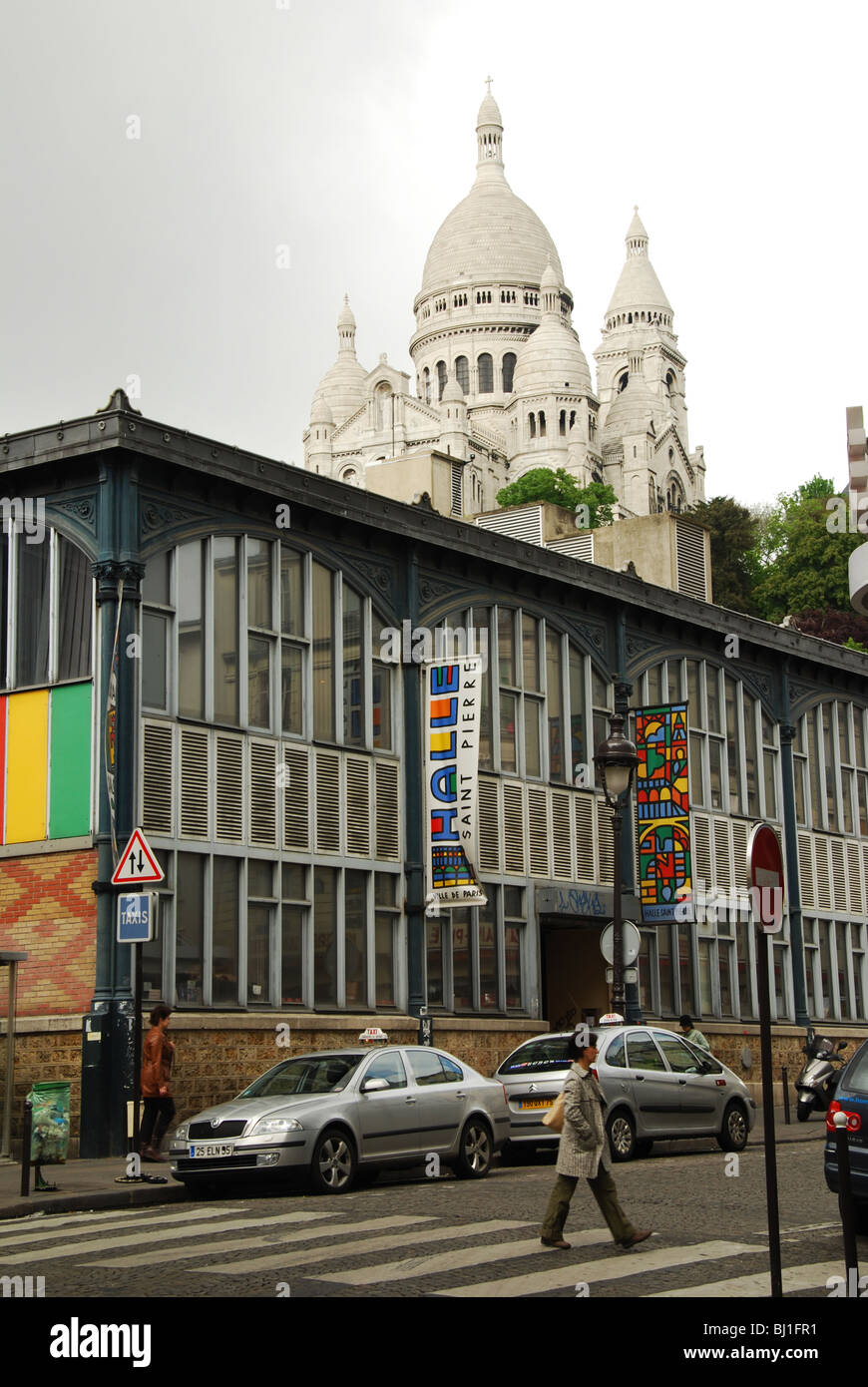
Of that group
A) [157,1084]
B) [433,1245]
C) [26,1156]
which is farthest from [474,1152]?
[433,1245]

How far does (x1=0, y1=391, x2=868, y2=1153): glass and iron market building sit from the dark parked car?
11312mm

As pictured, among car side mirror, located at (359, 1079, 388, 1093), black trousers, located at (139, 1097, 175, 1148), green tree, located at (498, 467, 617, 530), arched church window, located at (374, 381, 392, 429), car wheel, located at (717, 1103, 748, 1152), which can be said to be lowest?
car wheel, located at (717, 1103, 748, 1152)

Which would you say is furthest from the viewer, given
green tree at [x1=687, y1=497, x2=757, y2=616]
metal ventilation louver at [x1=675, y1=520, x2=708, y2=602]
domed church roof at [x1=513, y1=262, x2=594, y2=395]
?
domed church roof at [x1=513, y1=262, x2=594, y2=395]

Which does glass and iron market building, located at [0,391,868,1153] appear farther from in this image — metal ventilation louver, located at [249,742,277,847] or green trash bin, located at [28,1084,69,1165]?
green trash bin, located at [28,1084,69,1165]

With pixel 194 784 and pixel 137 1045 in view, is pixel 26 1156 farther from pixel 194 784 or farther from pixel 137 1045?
pixel 194 784

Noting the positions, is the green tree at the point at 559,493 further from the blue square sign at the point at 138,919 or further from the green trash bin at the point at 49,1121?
the green trash bin at the point at 49,1121

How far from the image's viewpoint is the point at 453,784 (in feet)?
94.4

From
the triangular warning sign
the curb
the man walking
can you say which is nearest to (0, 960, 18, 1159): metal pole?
the triangular warning sign

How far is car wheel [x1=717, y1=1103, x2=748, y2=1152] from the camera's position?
23.6 meters

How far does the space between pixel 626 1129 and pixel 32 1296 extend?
11.2m

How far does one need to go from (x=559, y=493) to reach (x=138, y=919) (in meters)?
107

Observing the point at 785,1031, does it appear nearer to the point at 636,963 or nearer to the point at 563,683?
the point at 636,963

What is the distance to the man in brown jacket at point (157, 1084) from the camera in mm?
21250

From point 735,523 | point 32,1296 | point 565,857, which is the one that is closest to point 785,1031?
point 565,857
